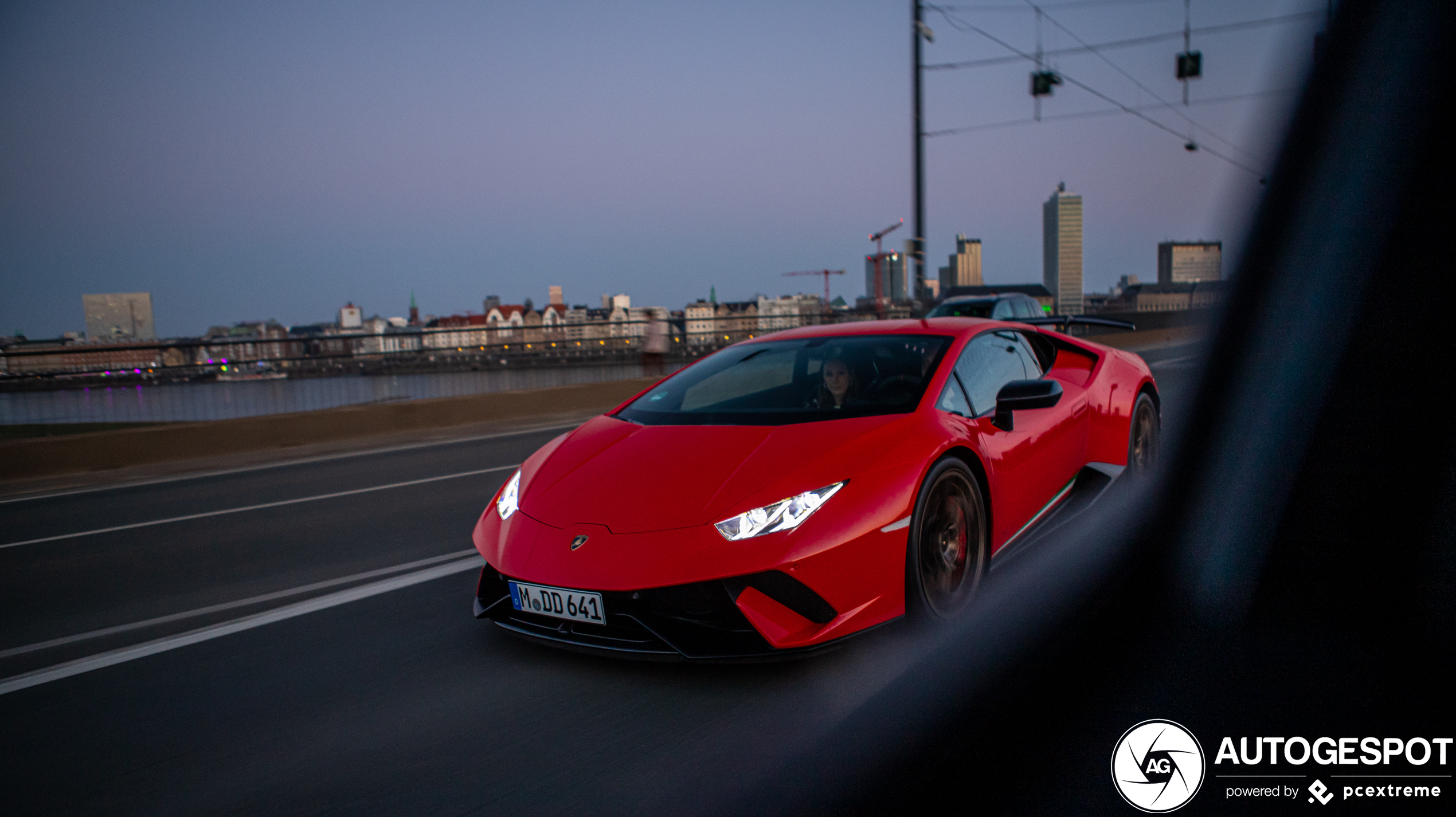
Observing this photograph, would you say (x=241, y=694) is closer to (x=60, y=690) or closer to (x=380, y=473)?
(x=60, y=690)

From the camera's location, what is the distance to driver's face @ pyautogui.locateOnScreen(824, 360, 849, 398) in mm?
4254

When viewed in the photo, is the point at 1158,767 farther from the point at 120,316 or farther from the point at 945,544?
the point at 120,316

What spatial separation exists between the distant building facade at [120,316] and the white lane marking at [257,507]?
6962 millimetres

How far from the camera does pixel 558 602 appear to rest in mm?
3080

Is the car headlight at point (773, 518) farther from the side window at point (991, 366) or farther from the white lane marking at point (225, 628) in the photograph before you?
the white lane marking at point (225, 628)

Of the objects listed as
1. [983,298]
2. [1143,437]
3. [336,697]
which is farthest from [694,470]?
[983,298]

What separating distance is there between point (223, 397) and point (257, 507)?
5716 millimetres

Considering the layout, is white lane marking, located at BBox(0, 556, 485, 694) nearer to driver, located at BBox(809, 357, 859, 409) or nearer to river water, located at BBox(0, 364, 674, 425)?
driver, located at BBox(809, 357, 859, 409)

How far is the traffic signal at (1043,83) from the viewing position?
19422 mm

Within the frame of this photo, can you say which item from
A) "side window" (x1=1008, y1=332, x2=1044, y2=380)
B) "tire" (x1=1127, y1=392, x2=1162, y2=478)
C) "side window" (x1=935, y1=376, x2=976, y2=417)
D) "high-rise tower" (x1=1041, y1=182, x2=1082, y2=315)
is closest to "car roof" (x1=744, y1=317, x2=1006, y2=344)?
"side window" (x1=1008, y1=332, x2=1044, y2=380)

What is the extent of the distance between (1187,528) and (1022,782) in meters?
0.80

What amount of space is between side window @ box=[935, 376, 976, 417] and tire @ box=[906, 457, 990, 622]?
32 cm

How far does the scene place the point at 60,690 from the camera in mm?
3273

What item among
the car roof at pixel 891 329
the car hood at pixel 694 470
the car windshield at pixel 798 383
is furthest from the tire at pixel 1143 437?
the car hood at pixel 694 470
